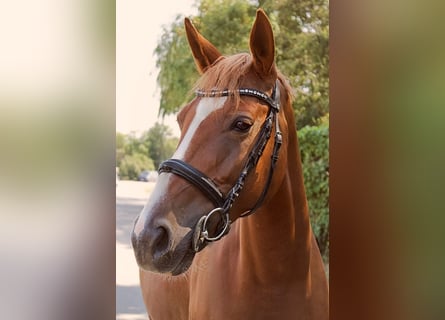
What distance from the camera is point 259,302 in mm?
1443

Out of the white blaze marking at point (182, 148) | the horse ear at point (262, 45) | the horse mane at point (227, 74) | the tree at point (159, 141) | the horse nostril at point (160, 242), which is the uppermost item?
the horse ear at point (262, 45)

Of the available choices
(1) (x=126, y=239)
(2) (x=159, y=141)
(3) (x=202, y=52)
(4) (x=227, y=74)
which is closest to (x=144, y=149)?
(2) (x=159, y=141)

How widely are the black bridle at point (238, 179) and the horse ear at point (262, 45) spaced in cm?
6

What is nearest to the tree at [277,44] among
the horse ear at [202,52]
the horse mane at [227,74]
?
the horse ear at [202,52]

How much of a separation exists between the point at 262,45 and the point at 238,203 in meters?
0.41

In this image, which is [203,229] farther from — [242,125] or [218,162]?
[242,125]

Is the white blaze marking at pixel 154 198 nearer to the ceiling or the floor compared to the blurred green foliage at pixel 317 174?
nearer to the ceiling

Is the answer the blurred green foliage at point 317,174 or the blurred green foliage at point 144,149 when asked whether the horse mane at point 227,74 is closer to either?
the blurred green foliage at point 144,149

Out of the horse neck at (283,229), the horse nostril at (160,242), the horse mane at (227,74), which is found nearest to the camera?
the horse nostril at (160,242)

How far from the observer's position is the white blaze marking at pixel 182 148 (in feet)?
3.85
